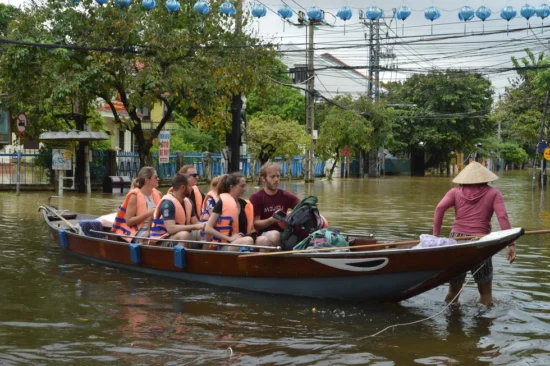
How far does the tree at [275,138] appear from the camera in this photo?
133ft

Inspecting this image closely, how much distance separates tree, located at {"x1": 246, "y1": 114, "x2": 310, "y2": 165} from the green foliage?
21.2m

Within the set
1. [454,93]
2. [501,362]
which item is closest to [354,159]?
[454,93]

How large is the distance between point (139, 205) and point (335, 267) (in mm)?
3664

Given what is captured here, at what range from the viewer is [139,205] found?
441 inches

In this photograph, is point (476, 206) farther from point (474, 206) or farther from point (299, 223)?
point (299, 223)

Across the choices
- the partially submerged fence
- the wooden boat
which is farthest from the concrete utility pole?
the wooden boat

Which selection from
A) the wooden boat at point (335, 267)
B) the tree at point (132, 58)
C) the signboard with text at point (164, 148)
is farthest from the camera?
the signboard with text at point (164, 148)

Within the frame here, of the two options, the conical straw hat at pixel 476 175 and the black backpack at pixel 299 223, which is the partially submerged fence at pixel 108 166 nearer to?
the black backpack at pixel 299 223

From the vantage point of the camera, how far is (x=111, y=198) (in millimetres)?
25875

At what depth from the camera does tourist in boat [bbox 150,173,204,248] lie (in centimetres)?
1047

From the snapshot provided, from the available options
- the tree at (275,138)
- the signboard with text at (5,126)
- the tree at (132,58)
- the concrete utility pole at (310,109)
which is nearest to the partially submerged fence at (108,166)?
the tree at (275,138)

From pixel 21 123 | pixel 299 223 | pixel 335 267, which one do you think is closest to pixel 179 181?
pixel 299 223

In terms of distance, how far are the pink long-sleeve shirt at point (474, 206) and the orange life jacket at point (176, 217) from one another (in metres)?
3.71

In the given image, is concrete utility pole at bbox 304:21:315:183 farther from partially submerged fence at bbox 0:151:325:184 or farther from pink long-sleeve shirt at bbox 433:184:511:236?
pink long-sleeve shirt at bbox 433:184:511:236
